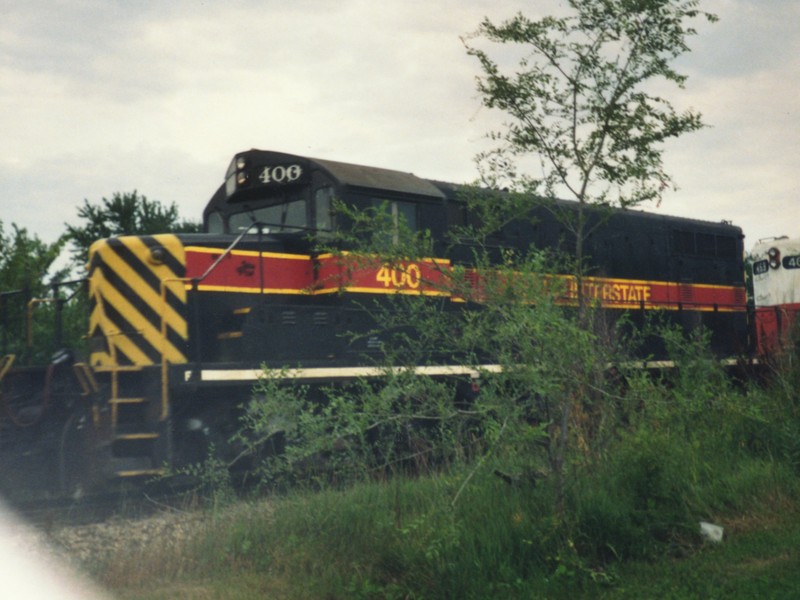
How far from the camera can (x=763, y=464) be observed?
693cm

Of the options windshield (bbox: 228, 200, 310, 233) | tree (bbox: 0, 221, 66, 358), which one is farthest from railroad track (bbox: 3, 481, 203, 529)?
tree (bbox: 0, 221, 66, 358)

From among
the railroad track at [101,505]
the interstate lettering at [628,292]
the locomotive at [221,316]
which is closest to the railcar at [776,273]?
the interstate lettering at [628,292]

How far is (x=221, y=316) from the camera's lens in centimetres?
932

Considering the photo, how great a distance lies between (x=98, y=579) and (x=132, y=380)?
3.21 m

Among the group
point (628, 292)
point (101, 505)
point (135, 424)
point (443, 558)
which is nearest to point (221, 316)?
point (135, 424)

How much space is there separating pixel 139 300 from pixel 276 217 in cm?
184

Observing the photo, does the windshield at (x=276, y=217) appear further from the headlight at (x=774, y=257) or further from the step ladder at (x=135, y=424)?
the headlight at (x=774, y=257)

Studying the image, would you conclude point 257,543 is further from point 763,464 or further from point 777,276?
point 777,276

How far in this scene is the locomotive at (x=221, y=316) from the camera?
27.3 ft

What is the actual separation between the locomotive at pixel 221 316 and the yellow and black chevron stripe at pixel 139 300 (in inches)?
0.6

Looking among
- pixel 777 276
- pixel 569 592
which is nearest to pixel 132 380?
pixel 569 592

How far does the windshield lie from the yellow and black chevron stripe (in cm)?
97

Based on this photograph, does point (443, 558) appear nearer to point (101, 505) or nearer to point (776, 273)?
point (101, 505)

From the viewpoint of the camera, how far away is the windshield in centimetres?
994
